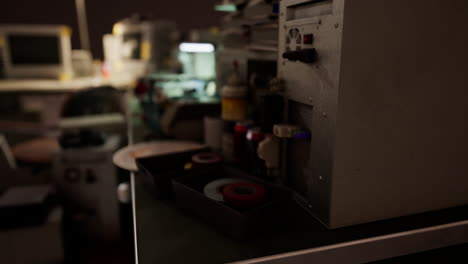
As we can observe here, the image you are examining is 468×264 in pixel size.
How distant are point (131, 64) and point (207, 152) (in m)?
2.33

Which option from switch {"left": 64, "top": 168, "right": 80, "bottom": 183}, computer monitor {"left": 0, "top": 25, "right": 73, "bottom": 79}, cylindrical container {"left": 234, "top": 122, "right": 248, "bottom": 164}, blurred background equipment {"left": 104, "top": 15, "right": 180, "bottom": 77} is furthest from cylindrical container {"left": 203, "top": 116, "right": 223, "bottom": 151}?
computer monitor {"left": 0, "top": 25, "right": 73, "bottom": 79}

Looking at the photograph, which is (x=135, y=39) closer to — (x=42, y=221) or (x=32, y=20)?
(x=32, y=20)

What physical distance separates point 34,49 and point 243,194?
10.6 feet

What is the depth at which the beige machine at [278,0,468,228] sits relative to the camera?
603mm

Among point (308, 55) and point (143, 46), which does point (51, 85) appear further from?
point (308, 55)

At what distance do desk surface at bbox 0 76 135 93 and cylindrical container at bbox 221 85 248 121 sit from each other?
1.80 m

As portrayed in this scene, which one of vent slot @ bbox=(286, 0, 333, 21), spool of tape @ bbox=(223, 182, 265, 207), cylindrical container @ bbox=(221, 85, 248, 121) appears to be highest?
vent slot @ bbox=(286, 0, 333, 21)

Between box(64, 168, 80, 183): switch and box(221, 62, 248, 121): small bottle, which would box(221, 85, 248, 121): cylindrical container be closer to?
box(221, 62, 248, 121): small bottle

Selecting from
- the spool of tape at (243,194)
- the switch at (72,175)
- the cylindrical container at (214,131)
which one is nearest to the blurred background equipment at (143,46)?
the switch at (72,175)

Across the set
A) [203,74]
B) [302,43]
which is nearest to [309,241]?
[302,43]

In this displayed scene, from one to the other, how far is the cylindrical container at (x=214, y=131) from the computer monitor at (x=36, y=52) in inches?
104

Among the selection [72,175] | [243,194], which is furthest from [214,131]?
[72,175]

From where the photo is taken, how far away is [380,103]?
0.64m

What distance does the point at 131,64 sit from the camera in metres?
3.02
